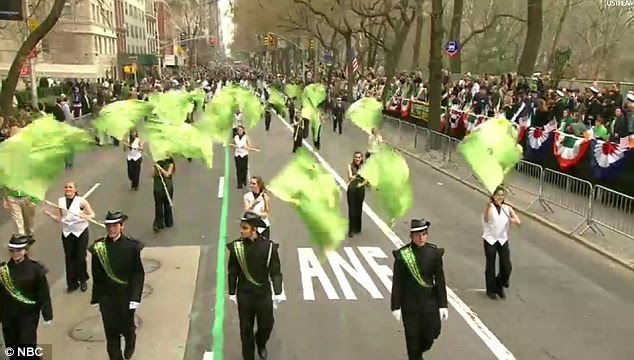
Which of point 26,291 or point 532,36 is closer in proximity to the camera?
point 26,291

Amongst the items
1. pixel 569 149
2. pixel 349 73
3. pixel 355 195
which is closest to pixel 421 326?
pixel 355 195

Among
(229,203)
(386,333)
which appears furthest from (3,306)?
(229,203)

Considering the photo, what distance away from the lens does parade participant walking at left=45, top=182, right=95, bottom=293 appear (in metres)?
9.54

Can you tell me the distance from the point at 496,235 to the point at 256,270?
380 centimetres

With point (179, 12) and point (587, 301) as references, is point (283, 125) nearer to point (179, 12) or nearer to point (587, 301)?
point (587, 301)

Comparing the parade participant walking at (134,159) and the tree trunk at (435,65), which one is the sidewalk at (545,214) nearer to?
the tree trunk at (435,65)

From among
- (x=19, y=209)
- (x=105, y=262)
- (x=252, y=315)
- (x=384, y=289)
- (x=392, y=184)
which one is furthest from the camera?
(x=19, y=209)

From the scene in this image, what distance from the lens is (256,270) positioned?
7254 mm

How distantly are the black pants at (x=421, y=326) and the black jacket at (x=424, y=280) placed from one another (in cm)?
5

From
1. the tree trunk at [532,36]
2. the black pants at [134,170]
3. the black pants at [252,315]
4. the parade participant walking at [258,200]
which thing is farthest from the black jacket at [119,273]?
the tree trunk at [532,36]

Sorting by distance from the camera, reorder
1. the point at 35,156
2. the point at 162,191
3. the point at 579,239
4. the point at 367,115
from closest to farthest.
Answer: the point at 35,156 < the point at 579,239 < the point at 162,191 < the point at 367,115

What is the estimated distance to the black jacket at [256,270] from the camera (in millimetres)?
7242

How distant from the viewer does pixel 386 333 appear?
8.50m

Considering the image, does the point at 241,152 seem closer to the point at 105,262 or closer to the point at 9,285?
the point at 105,262
